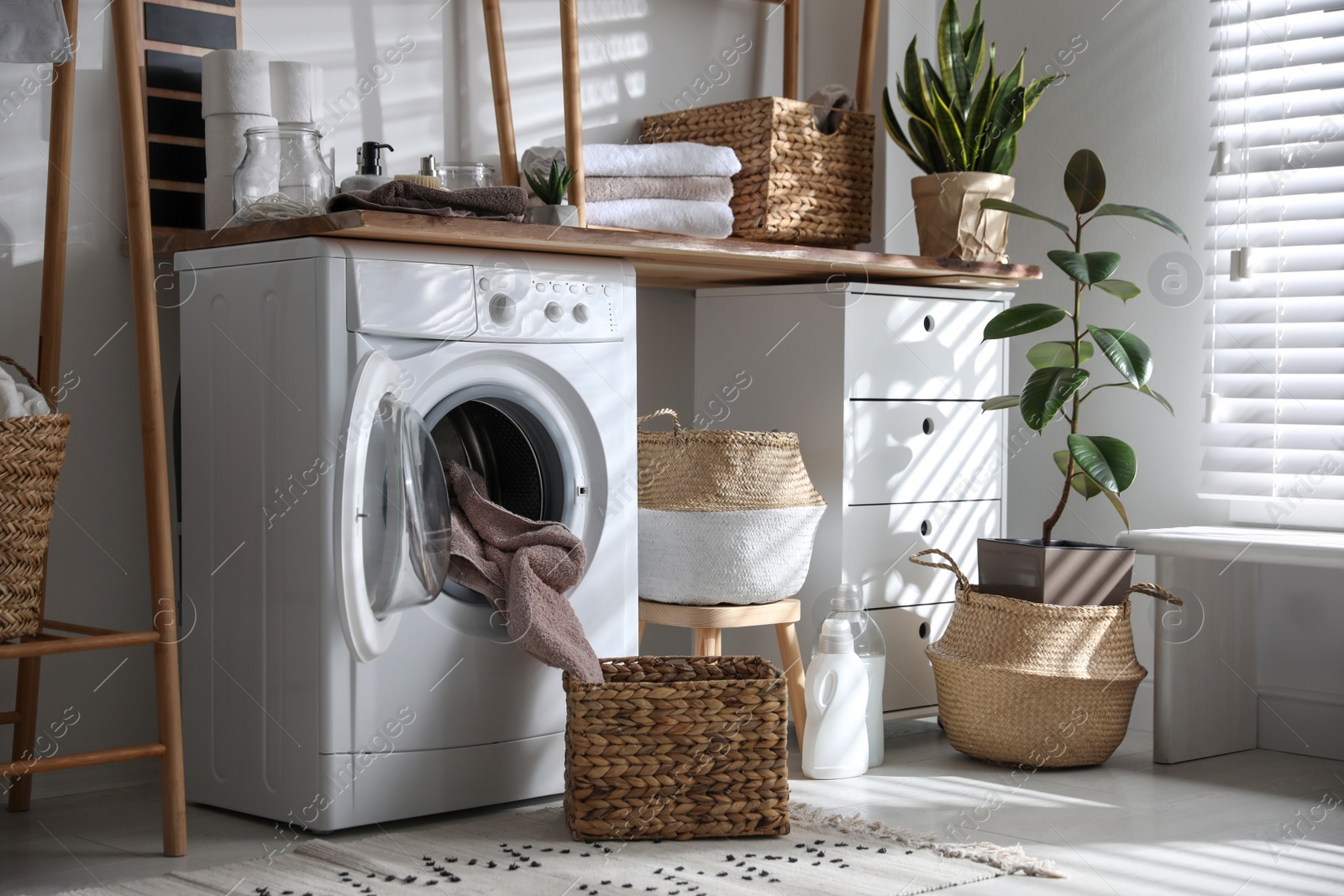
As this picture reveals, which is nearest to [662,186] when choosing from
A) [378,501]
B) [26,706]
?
[378,501]

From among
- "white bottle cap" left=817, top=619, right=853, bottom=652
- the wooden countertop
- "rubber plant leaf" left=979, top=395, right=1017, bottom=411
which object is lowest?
"white bottle cap" left=817, top=619, right=853, bottom=652

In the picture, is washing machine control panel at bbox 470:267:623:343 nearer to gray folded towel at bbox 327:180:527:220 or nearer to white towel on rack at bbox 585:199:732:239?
gray folded towel at bbox 327:180:527:220

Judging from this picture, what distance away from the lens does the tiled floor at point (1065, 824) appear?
181 cm

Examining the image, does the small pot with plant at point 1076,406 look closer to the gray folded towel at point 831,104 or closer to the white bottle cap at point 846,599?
the white bottle cap at point 846,599

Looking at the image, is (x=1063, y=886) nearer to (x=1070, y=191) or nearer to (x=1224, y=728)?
(x=1224, y=728)

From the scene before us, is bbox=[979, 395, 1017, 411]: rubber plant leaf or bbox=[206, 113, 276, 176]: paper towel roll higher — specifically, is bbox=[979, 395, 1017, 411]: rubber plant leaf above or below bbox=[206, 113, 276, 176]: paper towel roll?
below

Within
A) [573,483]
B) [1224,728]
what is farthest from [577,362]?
[1224,728]

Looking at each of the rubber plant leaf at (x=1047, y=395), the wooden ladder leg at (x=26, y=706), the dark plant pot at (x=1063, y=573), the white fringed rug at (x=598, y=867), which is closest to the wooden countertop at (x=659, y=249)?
the rubber plant leaf at (x=1047, y=395)

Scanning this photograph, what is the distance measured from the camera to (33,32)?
1856 millimetres

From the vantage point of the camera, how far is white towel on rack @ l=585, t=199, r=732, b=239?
101 inches

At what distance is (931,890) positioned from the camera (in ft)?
5.75

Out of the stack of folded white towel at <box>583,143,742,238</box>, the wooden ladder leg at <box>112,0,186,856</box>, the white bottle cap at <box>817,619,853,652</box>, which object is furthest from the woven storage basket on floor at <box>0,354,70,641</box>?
the white bottle cap at <box>817,619,853,652</box>

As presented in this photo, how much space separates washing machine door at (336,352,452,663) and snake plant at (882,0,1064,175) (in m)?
1.31

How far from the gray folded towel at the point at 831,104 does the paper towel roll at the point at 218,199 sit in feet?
3.79
